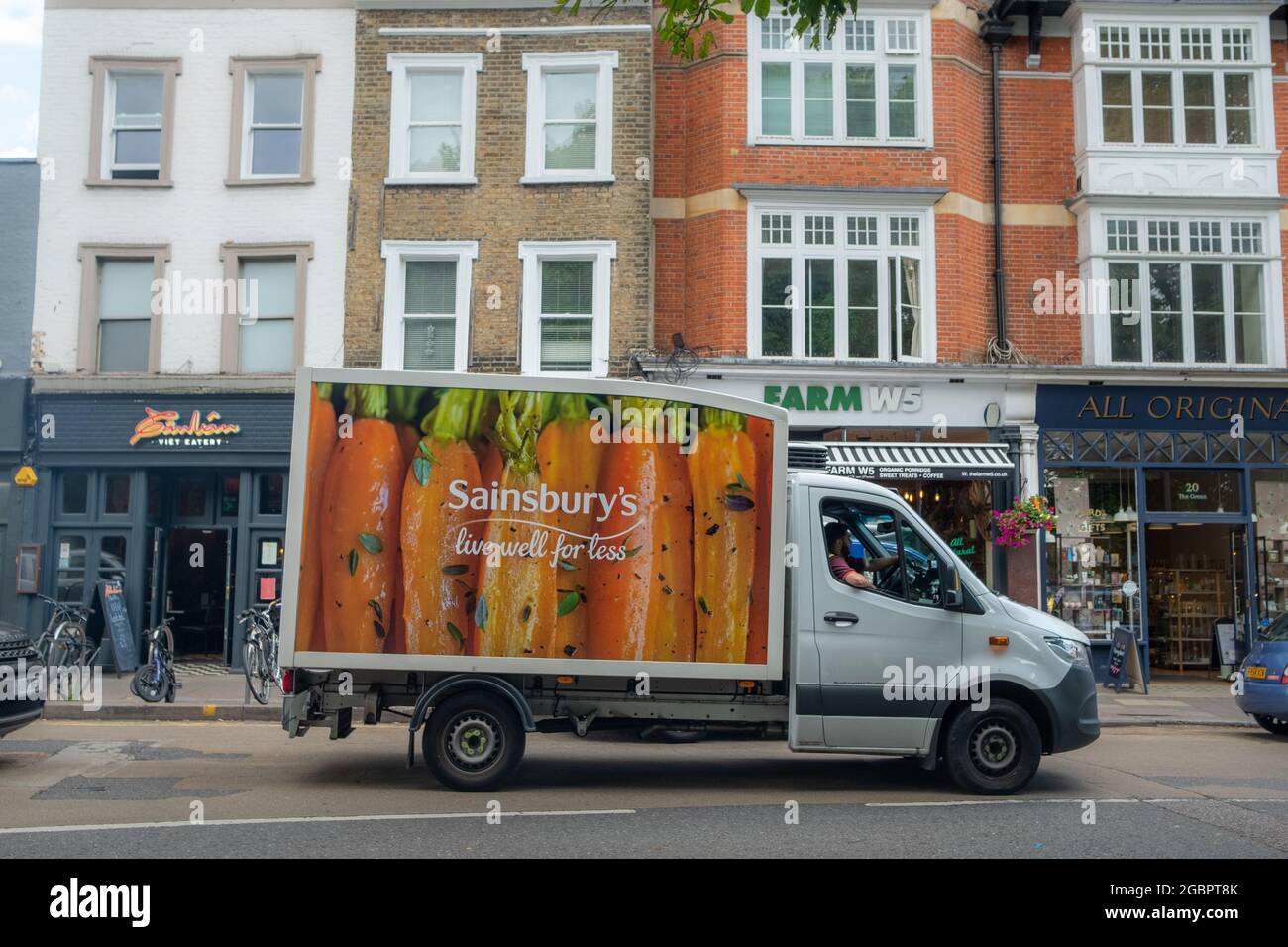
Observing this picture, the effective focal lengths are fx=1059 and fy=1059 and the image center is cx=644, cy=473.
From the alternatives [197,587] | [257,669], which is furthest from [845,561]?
[197,587]

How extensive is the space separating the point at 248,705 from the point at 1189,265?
15.7m

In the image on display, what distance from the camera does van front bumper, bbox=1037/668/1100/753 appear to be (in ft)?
26.9

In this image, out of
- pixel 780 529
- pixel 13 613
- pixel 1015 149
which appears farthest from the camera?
pixel 1015 149

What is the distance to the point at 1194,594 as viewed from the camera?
17.8 metres

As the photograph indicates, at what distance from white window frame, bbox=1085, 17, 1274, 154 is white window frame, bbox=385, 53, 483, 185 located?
1017 centimetres

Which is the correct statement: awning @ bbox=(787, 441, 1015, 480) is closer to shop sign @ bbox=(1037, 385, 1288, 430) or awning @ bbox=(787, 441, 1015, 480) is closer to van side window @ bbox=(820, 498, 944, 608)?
shop sign @ bbox=(1037, 385, 1288, 430)

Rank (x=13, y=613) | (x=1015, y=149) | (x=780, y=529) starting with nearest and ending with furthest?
(x=780, y=529)
(x=13, y=613)
(x=1015, y=149)

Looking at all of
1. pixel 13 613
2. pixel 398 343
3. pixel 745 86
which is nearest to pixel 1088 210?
pixel 745 86

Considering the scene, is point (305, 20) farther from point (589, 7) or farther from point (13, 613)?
point (13, 613)

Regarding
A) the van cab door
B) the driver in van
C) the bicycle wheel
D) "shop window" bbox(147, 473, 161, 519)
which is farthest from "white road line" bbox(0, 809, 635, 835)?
"shop window" bbox(147, 473, 161, 519)

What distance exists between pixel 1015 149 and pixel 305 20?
12.1 m

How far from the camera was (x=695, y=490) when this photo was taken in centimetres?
814

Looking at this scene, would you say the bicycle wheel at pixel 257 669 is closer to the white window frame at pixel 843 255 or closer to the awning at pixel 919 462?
the awning at pixel 919 462

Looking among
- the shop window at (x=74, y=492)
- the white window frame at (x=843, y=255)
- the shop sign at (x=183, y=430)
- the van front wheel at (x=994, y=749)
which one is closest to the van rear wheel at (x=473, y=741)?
the van front wheel at (x=994, y=749)
